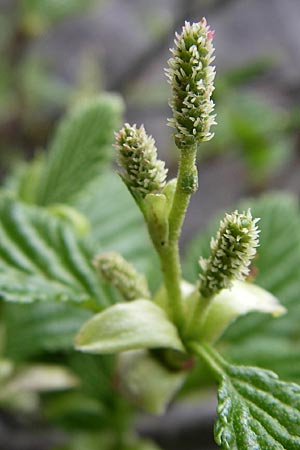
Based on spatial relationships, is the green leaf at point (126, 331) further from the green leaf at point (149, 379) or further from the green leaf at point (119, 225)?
the green leaf at point (119, 225)

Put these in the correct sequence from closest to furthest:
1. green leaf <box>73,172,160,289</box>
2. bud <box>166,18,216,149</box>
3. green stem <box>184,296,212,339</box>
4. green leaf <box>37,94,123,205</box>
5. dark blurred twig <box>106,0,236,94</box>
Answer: bud <box>166,18,216,149</box>, green stem <box>184,296,212,339</box>, green leaf <box>37,94,123,205</box>, green leaf <box>73,172,160,289</box>, dark blurred twig <box>106,0,236,94</box>

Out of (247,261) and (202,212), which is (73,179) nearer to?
(247,261)

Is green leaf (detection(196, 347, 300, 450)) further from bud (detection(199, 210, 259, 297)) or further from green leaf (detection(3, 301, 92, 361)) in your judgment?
green leaf (detection(3, 301, 92, 361))

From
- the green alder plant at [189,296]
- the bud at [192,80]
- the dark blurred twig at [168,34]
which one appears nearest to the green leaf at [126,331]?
the green alder plant at [189,296]

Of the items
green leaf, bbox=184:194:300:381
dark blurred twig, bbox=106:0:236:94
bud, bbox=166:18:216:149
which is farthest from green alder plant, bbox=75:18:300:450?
dark blurred twig, bbox=106:0:236:94

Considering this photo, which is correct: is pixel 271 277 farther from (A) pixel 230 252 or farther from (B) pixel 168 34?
(B) pixel 168 34

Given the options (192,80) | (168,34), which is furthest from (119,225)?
(168,34)

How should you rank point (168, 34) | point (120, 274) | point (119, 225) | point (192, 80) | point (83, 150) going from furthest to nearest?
point (168, 34) < point (119, 225) < point (83, 150) < point (120, 274) < point (192, 80)
